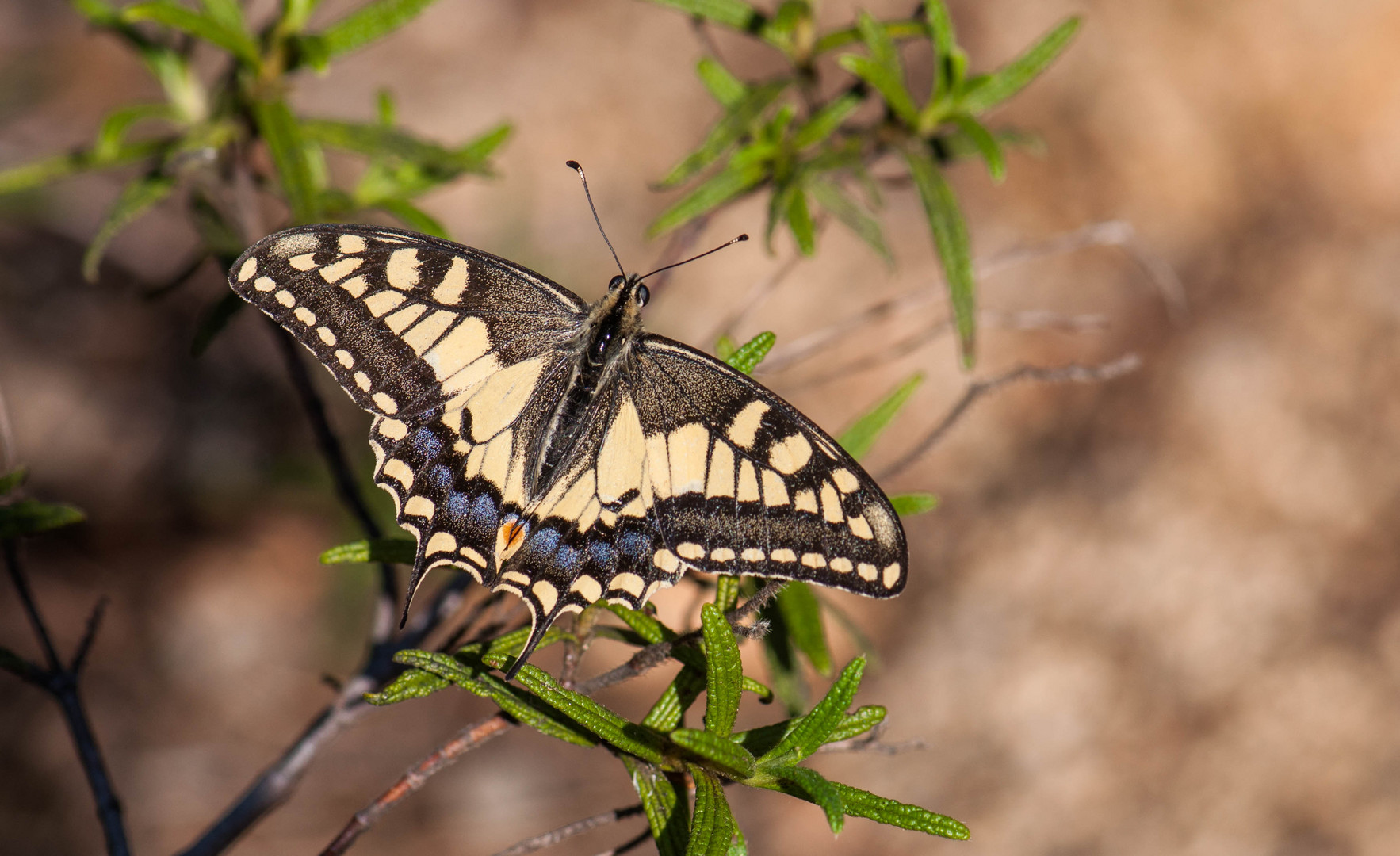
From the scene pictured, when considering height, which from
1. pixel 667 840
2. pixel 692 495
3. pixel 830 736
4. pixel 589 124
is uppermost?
pixel 589 124

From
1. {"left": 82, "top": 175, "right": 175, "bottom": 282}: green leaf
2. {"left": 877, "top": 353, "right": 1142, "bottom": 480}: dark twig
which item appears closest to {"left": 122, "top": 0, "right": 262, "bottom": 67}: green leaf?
{"left": 82, "top": 175, "right": 175, "bottom": 282}: green leaf

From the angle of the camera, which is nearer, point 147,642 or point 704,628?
point 704,628

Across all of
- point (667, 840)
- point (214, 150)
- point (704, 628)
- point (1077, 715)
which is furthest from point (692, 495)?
point (1077, 715)

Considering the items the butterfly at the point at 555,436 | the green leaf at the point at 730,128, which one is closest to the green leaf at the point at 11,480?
the butterfly at the point at 555,436

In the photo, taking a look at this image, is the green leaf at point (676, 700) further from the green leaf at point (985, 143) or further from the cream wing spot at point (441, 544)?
the green leaf at point (985, 143)

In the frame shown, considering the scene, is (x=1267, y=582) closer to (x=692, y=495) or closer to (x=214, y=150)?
(x=692, y=495)

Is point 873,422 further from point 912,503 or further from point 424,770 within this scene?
point 424,770

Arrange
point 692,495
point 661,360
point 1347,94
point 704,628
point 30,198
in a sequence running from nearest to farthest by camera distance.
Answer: point 704,628 < point 692,495 < point 661,360 < point 30,198 < point 1347,94

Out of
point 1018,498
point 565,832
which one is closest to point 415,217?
point 565,832
